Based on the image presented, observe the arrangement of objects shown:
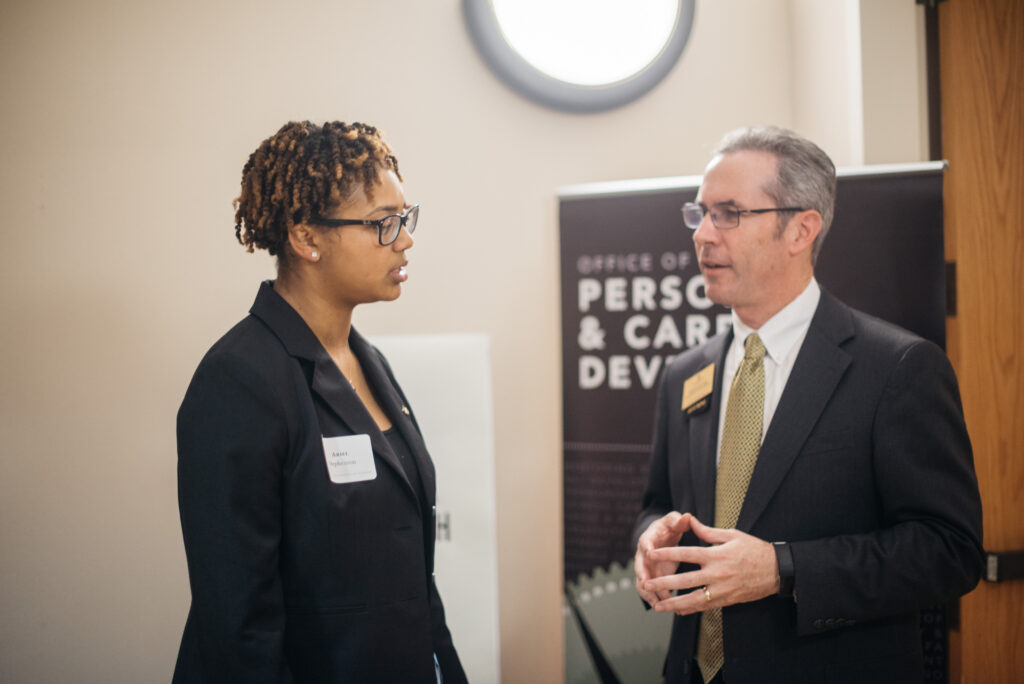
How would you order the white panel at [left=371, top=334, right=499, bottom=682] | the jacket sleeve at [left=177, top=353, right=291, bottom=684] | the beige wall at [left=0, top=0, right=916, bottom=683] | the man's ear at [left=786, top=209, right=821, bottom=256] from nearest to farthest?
the jacket sleeve at [left=177, top=353, right=291, bottom=684], the man's ear at [left=786, top=209, right=821, bottom=256], the white panel at [left=371, top=334, right=499, bottom=682], the beige wall at [left=0, top=0, right=916, bottom=683]

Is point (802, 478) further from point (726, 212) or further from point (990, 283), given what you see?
point (990, 283)

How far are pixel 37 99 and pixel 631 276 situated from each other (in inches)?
77.1

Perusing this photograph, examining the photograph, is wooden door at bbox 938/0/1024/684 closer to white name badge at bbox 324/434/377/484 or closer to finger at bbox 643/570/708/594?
finger at bbox 643/570/708/594

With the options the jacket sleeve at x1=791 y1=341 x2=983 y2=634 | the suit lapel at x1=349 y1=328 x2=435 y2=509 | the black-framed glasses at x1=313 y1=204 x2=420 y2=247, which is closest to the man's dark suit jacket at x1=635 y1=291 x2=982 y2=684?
the jacket sleeve at x1=791 y1=341 x2=983 y2=634

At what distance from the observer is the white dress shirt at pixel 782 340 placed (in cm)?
149

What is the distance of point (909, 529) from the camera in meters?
1.28

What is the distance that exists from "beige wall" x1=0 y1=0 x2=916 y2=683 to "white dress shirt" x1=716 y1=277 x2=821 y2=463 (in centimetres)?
103

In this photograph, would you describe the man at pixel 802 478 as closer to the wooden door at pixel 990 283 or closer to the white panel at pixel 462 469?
the white panel at pixel 462 469

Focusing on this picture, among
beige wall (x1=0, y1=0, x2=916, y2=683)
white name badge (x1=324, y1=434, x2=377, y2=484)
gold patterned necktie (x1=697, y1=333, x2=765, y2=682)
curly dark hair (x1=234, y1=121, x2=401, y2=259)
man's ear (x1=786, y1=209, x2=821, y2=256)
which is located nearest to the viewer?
white name badge (x1=324, y1=434, x2=377, y2=484)

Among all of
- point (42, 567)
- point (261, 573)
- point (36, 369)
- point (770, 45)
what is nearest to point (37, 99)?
point (36, 369)

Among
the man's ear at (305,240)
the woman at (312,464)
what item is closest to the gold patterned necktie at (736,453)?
the woman at (312,464)

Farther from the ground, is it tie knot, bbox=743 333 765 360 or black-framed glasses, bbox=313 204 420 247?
black-framed glasses, bbox=313 204 420 247

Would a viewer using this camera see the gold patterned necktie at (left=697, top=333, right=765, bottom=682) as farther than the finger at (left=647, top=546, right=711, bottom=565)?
Yes

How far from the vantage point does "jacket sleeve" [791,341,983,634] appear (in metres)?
1.26
